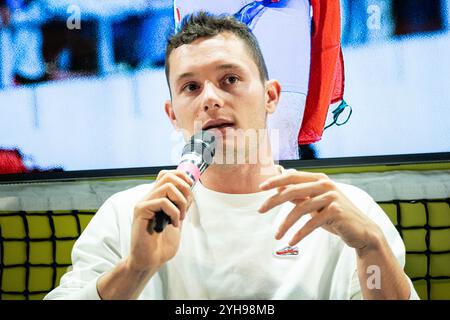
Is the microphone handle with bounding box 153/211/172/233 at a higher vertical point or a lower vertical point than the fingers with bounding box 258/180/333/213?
lower

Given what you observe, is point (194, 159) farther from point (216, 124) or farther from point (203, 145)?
point (216, 124)

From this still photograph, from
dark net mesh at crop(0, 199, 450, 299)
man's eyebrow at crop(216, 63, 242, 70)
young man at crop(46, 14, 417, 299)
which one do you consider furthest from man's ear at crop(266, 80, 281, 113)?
dark net mesh at crop(0, 199, 450, 299)

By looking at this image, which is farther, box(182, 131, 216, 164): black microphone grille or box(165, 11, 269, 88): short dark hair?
box(165, 11, 269, 88): short dark hair

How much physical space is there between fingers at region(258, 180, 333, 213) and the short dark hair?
0.42m

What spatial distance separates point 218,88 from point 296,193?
0.37 meters

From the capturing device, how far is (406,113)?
1.34m

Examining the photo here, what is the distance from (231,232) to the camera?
116cm

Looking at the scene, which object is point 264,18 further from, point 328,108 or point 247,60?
point 328,108

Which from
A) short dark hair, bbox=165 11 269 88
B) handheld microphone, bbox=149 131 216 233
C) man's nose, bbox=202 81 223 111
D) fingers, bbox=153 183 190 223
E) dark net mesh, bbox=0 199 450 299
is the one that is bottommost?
dark net mesh, bbox=0 199 450 299

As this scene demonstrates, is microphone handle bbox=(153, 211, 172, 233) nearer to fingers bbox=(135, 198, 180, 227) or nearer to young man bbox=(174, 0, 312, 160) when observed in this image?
fingers bbox=(135, 198, 180, 227)

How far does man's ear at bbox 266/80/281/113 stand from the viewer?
4.21 ft

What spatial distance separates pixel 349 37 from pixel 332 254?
1.93 feet

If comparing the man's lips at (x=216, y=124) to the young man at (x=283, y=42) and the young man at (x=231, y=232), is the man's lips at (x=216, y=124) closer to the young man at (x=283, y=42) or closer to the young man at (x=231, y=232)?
the young man at (x=231, y=232)

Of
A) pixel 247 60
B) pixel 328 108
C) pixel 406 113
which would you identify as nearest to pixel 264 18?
pixel 247 60
